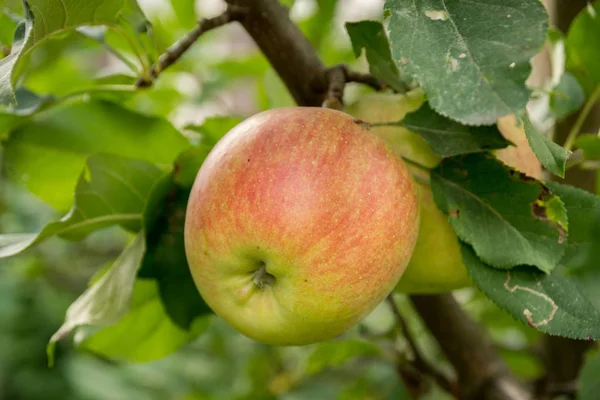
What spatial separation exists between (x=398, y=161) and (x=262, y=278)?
0.15 m

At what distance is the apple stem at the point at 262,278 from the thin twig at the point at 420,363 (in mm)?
463

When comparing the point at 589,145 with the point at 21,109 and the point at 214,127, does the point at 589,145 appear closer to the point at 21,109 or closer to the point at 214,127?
the point at 214,127

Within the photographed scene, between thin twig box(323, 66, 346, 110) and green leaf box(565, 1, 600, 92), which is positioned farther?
green leaf box(565, 1, 600, 92)

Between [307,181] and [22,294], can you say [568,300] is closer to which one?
[307,181]

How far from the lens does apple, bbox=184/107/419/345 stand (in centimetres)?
48

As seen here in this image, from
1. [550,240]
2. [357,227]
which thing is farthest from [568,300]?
[357,227]

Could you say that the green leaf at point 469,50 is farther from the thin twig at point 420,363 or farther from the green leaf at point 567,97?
the thin twig at point 420,363

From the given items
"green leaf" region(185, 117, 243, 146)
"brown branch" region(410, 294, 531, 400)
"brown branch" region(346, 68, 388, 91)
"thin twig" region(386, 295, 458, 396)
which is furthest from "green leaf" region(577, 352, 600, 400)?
"green leaf" region(185, 117, 243, 146)

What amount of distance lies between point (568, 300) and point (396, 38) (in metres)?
0.28

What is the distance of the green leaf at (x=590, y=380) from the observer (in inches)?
30.1

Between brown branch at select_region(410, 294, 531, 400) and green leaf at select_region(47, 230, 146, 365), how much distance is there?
0.41m

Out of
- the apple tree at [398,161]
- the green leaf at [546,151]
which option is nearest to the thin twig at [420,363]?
the apple tree at [398,161]

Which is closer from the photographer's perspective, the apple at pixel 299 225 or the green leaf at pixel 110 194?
the apple at pixel 299 225

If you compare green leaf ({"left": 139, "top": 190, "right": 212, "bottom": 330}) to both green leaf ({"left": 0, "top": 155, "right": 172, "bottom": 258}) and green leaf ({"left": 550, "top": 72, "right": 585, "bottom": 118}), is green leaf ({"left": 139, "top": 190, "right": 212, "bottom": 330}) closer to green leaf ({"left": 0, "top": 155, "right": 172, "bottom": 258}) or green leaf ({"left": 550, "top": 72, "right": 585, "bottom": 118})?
green leaf ({"left": 0, "top": 155, "right": 172, "bottom": 258})
